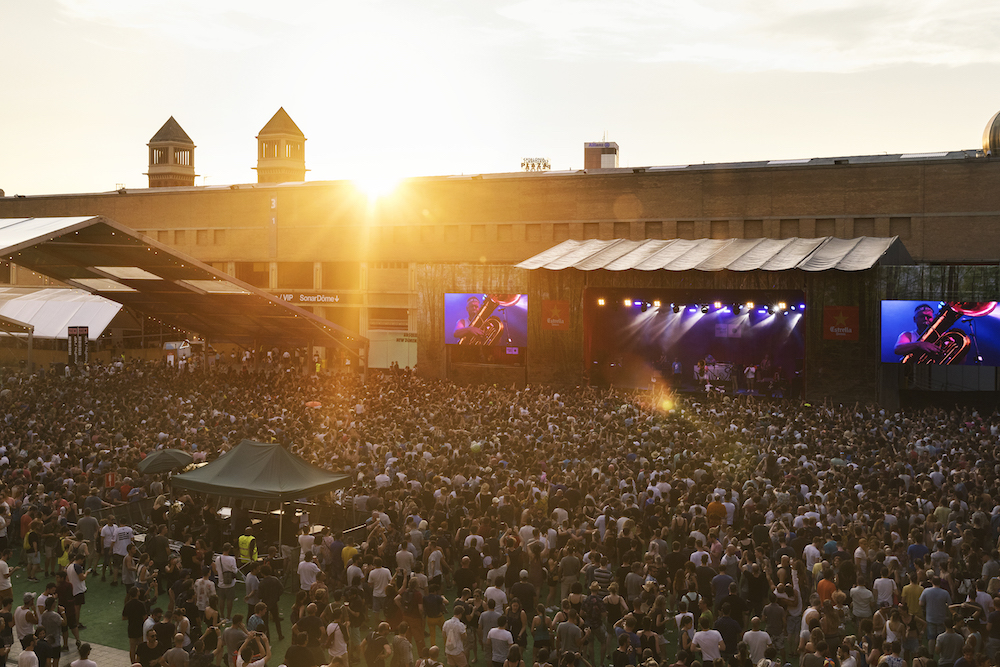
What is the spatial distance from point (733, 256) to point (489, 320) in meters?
10.9

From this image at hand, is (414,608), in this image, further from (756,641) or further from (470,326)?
(470,326)

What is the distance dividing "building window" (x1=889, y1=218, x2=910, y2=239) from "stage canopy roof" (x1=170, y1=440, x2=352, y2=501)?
32050mm

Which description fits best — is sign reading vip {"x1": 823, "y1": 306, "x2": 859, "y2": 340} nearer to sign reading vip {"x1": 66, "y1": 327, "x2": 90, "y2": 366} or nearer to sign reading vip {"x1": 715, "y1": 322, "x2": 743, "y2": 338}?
sign reading vip {"x1": 715, "y1": 322, "x2": 743, "y2": 338}

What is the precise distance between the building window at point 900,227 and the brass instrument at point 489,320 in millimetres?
17758

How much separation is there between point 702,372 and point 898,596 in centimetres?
2630

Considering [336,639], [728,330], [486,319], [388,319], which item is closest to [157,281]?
[486,319]

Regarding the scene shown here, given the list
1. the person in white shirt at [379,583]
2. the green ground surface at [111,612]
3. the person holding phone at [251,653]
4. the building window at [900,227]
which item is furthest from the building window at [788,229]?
the person holding phone at [251,653]

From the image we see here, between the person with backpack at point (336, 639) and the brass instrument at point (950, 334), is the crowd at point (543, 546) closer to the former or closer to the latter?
the person with backpack at point (336, 639)

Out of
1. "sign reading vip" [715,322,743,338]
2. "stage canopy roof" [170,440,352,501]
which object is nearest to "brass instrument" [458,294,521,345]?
"sign reading vip" [715,322,743,338]

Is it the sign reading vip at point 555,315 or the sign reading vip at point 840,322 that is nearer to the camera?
the sign reading vip at point 840,322

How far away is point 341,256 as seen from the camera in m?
50.8

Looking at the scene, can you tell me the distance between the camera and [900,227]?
39.1m

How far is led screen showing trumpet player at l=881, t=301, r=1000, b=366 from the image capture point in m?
30.0

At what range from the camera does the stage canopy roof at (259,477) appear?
14742mm
